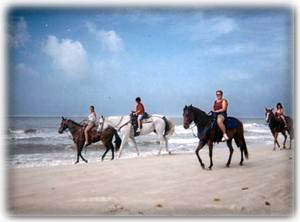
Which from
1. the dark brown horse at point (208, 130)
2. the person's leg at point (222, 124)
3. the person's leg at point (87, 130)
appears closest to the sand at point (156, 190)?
the dark brown horse at point (208, 130)

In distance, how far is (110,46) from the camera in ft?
15.7

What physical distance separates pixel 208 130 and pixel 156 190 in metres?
1.18

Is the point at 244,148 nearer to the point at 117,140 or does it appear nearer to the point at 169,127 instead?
the point at 169,127

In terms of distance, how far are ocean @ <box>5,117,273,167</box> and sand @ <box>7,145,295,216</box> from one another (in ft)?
0.92

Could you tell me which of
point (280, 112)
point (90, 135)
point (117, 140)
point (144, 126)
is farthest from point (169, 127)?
point (280, 112)

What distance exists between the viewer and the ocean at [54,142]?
4.74 metres

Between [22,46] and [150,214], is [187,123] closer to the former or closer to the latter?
[150,214]

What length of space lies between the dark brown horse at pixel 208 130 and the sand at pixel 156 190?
276 millimetres

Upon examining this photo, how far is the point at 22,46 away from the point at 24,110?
80 centimetres

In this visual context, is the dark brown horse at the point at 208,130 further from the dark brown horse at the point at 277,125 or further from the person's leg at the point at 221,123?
the dark brown horse at the point at 277,125

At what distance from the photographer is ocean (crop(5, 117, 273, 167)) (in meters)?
4.74

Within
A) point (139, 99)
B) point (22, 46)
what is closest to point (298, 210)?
point (139, 99)

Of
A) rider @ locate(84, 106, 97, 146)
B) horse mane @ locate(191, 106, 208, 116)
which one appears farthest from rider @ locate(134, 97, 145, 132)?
horse mane @ locate(191, 106, 208, 116)

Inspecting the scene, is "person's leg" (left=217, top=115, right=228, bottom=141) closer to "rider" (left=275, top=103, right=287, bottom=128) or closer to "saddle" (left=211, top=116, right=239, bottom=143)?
"saddle" (left=211, top=116, right=239, bottom=143)
